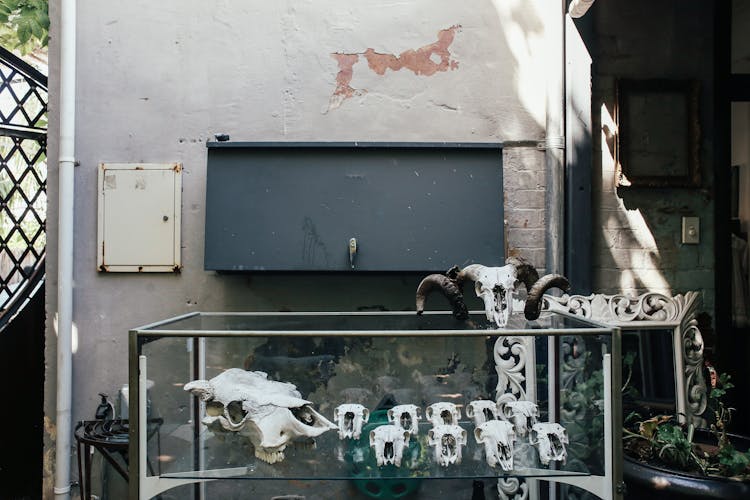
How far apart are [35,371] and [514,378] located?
292cm

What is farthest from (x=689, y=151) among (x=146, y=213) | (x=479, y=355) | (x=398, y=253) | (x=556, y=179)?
(x=146, y=213)

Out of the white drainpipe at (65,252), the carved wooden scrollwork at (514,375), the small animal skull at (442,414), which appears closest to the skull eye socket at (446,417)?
the small animal skull at (442,414)

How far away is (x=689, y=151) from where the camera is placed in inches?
Answer: 121

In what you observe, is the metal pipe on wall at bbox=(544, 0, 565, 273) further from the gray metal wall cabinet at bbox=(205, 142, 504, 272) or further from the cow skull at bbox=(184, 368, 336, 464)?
the cow skull at bbox=(184, 368, 336, 464)

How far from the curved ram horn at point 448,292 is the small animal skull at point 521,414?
33cm

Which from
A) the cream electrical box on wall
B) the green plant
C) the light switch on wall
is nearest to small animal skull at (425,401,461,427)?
the green plant

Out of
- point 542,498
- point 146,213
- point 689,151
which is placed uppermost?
point 689,151

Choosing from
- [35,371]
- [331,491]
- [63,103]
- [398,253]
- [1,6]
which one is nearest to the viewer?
[331,491]

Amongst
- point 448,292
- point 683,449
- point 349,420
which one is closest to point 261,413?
point 349,420

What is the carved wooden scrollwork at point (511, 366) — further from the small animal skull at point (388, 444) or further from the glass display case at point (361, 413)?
the small animal skull at point (388, 444)

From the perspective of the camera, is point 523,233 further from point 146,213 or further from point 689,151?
point 146,213

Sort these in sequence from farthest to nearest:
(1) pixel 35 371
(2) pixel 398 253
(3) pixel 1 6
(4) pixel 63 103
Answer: (3) pixel 1 6, (1) pixel 35 371, (4) pixel 63 103, (2) pixel 398 253

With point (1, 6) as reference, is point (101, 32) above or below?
below

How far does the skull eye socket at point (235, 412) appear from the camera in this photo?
1.82 metres
